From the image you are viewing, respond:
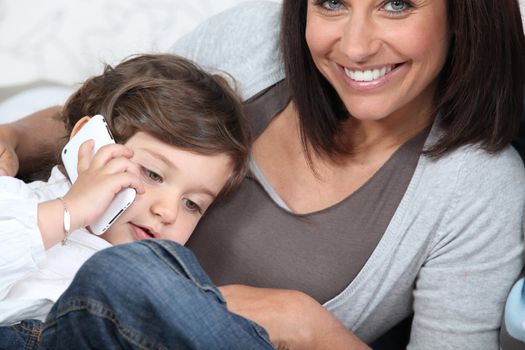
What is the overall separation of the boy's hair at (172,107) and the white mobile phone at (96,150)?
5 cm

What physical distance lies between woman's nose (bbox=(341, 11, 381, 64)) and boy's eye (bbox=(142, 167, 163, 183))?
41 cm

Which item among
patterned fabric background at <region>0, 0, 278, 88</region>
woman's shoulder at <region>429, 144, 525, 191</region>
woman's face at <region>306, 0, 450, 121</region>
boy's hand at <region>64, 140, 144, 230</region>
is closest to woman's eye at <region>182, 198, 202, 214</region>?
boy's hand at <region>64, 140, 144, 230</region>

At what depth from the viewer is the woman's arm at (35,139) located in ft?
5.52

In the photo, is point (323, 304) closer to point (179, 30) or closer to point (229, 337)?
point (229, 337)

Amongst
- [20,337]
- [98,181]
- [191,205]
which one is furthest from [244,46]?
[20,337]

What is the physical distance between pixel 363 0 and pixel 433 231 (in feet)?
1.39

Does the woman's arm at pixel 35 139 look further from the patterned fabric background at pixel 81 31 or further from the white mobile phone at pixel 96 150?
the patterned fabric background at pixel 81 31

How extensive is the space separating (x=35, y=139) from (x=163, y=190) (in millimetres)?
434

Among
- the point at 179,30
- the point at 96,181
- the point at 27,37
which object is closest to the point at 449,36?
the point at 96,181

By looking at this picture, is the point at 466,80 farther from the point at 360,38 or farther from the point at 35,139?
the point at 35,139

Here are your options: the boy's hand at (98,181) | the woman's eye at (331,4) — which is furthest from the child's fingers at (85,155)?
the woman's eye at (331,4)

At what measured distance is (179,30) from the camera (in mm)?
2133

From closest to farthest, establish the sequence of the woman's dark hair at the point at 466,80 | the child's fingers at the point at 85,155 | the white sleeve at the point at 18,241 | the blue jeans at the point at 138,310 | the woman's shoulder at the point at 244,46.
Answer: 1. the blue jeans at the point at 138,310
2. the white sleeve at the point at 18,241
3. the woman's dark hair at the point at 466,80
4. the child's fingers at the point at 85,155
5. the woman's shoulder at the point at 244,46

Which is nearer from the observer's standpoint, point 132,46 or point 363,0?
point 363,0
